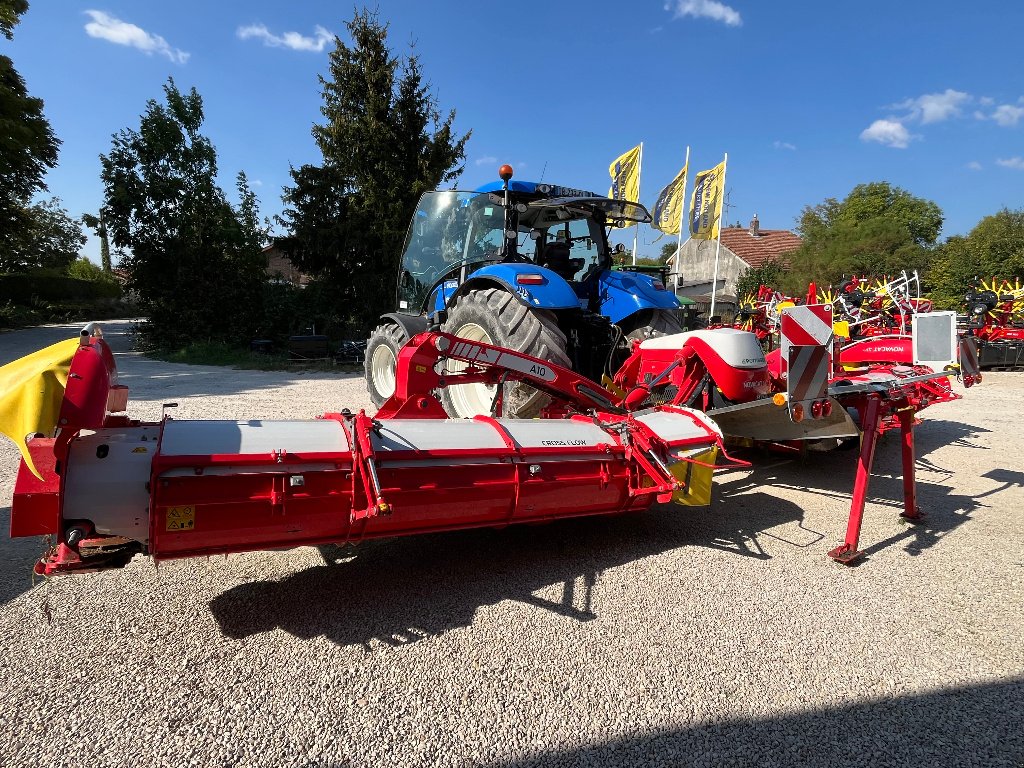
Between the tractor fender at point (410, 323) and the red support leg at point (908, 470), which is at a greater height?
the tractor fender at point (410, 323)

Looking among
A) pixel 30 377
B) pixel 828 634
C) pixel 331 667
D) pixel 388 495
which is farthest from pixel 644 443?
pixel 30 377

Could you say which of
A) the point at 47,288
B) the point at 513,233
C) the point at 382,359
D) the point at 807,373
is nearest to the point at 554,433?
the point at 807,373

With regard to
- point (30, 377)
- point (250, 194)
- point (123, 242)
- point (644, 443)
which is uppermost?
point (250, 194)

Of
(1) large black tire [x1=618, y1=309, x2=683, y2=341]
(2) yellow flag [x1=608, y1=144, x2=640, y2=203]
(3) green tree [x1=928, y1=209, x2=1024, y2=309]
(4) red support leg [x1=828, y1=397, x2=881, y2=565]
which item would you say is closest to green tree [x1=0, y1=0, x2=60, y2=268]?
(2) yellow flag [x1=608, y1=144, x2=640, y2=203]

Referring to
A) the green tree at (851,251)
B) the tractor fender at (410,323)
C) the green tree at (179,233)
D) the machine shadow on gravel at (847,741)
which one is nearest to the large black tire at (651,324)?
the tractor fender at (410,323)

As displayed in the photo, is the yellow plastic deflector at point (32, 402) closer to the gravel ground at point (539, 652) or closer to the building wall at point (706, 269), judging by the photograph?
the gravel ground at point (539, 652)

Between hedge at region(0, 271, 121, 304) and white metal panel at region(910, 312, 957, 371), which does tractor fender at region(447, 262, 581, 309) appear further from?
hedge at region(0, 271, 121, 304)

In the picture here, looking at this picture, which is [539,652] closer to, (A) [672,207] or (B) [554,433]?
(B) [554,433]

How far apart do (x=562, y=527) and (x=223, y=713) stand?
208 cm

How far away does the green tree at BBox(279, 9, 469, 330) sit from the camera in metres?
16.4

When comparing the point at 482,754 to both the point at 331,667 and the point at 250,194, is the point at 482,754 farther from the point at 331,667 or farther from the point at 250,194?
the point at 250,194

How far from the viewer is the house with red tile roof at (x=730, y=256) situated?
3203 cm

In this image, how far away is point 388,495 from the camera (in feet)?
8.09

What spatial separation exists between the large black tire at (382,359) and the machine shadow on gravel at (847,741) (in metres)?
4.53
